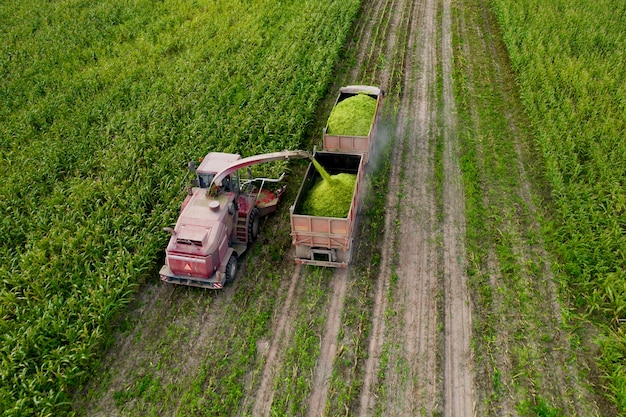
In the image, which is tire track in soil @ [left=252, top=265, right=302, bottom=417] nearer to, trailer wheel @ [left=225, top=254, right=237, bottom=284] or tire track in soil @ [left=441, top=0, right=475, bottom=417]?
trailer wheel @ [left=225, top=254, right=237, bottom=284]

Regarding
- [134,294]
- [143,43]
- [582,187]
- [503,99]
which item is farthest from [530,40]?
[134,294]

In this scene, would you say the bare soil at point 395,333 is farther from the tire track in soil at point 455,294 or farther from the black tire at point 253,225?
the black tire at point 253,225


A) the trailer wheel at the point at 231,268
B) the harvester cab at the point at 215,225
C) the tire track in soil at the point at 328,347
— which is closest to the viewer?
the tire track in soil at the point at 328,347

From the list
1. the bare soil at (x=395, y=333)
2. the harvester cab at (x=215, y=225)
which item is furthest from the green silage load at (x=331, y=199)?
the bare soil at (x=395, y=333)

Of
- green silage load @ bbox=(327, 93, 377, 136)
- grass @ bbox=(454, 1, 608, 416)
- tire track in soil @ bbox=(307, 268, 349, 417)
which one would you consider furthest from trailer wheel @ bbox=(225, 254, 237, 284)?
grass @ bbox=(454, 1, 608, 416)

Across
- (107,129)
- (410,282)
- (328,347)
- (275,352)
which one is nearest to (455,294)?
(410,282)

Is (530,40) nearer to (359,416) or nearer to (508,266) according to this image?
(508,266)
